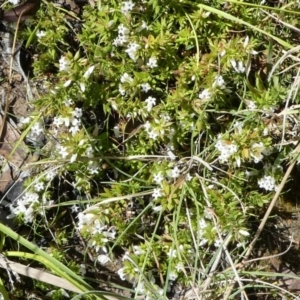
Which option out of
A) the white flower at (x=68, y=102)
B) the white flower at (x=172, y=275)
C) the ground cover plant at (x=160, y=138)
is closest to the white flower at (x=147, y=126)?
the ground cover plant at (x=160, y=138)

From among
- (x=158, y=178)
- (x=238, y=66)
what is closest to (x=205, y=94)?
(x=238, y=66)

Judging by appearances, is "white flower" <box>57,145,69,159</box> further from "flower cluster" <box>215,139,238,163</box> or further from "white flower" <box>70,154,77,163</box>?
"flower cluster" <box>215,139,238,163</box>

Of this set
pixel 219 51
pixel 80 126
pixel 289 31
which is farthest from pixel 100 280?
pixel 289 31

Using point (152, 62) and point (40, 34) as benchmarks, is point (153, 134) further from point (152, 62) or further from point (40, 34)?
point (40, 34)

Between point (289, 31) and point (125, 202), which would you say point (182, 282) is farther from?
point (289, 31)

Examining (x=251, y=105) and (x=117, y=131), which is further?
(x=117, y=131)

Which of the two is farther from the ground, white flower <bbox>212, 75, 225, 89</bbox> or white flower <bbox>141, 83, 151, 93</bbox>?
white flower <bbox>141, 83, 151, 93</bbox>

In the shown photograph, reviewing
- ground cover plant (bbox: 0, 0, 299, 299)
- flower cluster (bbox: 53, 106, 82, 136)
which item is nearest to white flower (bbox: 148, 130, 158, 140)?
ground cover plant (bbox: 0, 0, 299, 299)
